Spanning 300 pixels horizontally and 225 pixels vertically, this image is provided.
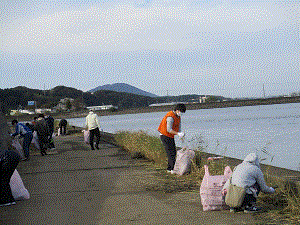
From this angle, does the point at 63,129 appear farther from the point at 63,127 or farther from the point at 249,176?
the point at 249,176

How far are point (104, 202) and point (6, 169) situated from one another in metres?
1.78

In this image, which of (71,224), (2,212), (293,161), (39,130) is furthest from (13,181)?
(293,161)

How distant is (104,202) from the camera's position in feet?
27.2

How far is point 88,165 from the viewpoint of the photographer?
14516 millimetres

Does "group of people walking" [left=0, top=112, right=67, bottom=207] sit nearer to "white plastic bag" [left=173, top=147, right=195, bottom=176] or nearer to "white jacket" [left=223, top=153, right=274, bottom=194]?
"white plastic bag" [left=173, top=147, right=195, bottom=176]

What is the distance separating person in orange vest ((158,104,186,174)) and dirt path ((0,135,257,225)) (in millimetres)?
641

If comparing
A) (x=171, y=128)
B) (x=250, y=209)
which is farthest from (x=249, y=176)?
(x=171, y=128)

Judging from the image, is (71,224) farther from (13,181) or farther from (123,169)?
(123,169)

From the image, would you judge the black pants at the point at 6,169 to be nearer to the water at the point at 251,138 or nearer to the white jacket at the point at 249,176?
the white jacket at the point at 249,176

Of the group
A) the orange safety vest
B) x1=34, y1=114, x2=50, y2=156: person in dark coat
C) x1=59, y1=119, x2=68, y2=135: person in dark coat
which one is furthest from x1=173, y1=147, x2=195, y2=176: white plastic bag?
x1=59, y1=119, x2=68, y2=135: person in dark coat

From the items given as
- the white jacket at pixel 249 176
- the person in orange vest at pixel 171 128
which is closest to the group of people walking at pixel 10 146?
the person in orange vest at pixel 171 128

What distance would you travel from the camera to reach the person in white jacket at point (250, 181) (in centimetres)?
679

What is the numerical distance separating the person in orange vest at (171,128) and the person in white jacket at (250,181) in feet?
12.6

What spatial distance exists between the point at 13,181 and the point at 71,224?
2.63 meters
